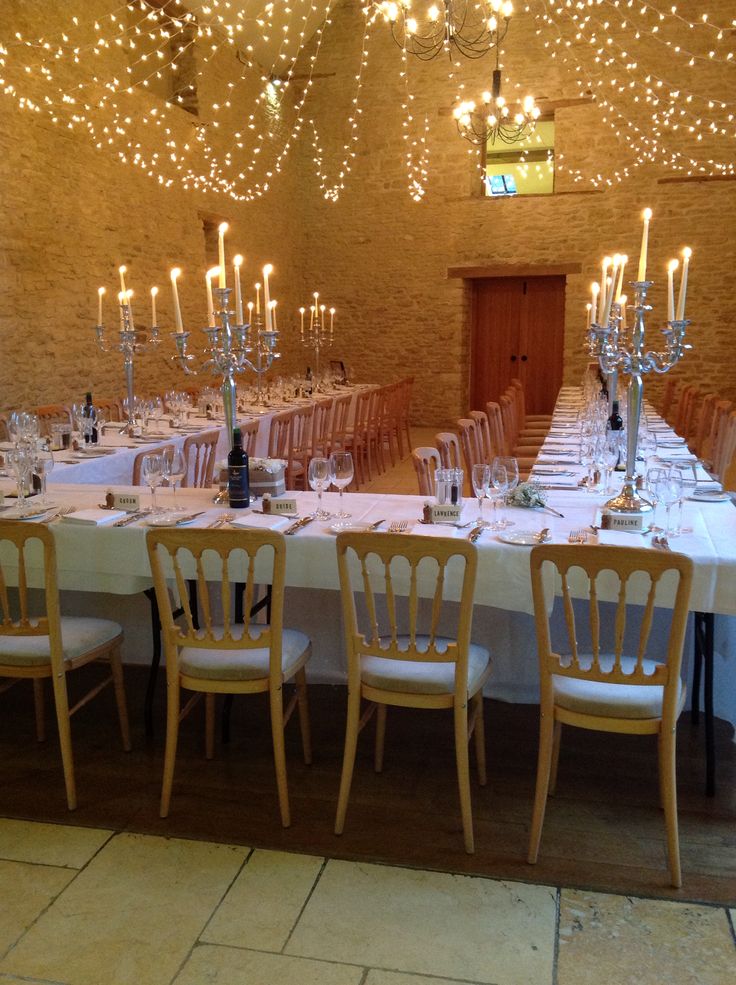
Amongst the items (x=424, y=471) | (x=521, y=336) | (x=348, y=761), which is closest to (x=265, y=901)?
(x=348, y=761)

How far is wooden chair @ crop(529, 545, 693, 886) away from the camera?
7.50 feet

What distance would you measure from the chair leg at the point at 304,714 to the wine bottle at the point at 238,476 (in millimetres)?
830

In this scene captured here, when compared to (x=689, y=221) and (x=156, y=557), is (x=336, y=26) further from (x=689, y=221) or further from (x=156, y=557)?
(x=156, y=557)

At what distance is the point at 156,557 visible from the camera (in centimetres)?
264

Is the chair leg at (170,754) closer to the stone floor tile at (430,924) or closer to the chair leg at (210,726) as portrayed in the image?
the chair leg at (210,726)

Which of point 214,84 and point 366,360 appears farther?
point 366,360

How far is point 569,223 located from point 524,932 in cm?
1180

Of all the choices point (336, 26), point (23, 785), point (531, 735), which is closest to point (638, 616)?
point (531, 735)

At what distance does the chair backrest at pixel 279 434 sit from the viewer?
21.7 feet

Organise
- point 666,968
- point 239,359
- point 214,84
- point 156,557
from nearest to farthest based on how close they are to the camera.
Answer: point 666,968 → point 156,557 → point 239,359 → point 214,84

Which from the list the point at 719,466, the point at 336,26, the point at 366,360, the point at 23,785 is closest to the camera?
the point at 23,785

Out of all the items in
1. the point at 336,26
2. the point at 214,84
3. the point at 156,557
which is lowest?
the point at 156,557

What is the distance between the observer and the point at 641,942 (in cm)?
214

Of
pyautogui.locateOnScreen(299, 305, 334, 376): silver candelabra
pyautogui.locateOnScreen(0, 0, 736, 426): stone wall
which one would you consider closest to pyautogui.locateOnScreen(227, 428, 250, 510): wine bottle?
pyautogui.locateOnScreen(0, 0, 736, 426): stone wall
